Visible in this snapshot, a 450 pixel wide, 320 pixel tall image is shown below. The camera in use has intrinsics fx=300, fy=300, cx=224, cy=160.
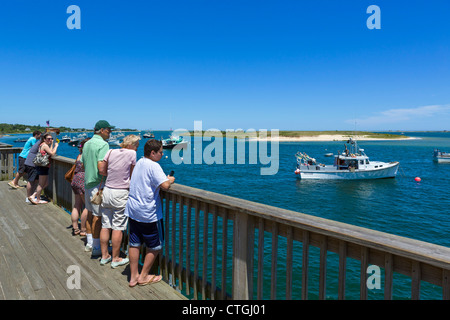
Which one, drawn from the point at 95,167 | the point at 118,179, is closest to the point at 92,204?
the point at 95,167

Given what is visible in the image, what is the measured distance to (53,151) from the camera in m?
5.99

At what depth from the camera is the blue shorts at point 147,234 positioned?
2.95 metres

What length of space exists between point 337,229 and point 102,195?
267 cm

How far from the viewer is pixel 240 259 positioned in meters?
2.38

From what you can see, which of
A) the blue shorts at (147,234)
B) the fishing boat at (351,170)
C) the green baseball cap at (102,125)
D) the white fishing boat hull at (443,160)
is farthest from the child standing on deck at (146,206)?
the white fishing boat hull at (443,160)

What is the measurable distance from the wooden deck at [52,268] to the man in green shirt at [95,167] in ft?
1.08

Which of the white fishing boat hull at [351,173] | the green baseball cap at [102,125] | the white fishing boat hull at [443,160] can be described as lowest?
the white fishing boat hull at [351,173]

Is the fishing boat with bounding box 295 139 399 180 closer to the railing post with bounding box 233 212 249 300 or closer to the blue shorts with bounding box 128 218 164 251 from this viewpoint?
the blue shorts with bounding box 128 218 164 251

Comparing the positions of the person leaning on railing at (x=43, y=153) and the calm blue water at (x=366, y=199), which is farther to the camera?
the calm blue water at (x=366, y=199)

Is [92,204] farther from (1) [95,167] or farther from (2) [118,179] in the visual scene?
A: (2) [118,179]

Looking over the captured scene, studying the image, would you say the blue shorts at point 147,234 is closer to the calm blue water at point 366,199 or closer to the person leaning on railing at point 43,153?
the person leaning on railing at point 43,153

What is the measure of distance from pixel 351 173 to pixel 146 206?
33997 mm
